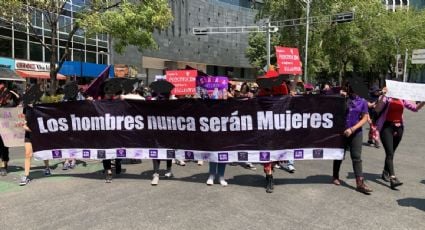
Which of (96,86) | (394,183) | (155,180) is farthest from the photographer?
(96,86)

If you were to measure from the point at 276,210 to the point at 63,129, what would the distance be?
14.6 ft

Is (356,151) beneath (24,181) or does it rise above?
above

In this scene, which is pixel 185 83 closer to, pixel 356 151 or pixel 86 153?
pixel 86 153

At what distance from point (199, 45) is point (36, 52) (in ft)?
116

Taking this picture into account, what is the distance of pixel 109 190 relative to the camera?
808cm

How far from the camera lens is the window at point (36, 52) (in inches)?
1393

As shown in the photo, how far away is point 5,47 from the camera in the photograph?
106 feet

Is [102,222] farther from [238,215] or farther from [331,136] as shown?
[331,136]

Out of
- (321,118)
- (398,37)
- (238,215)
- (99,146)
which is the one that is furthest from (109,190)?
(398,37)

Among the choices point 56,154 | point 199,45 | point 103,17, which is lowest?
point 56,154

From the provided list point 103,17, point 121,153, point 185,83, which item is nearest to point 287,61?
point 185,83

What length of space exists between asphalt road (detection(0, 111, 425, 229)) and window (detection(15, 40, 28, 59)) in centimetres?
2598

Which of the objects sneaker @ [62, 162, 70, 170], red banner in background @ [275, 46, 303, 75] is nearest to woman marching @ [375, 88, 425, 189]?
sneaker @ [62, 162, 70, 170]

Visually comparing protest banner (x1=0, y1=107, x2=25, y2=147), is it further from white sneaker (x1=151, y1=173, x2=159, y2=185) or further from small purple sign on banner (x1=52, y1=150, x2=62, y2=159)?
white sneaker (x1=151, y1=173, x2=159, y2=185)
